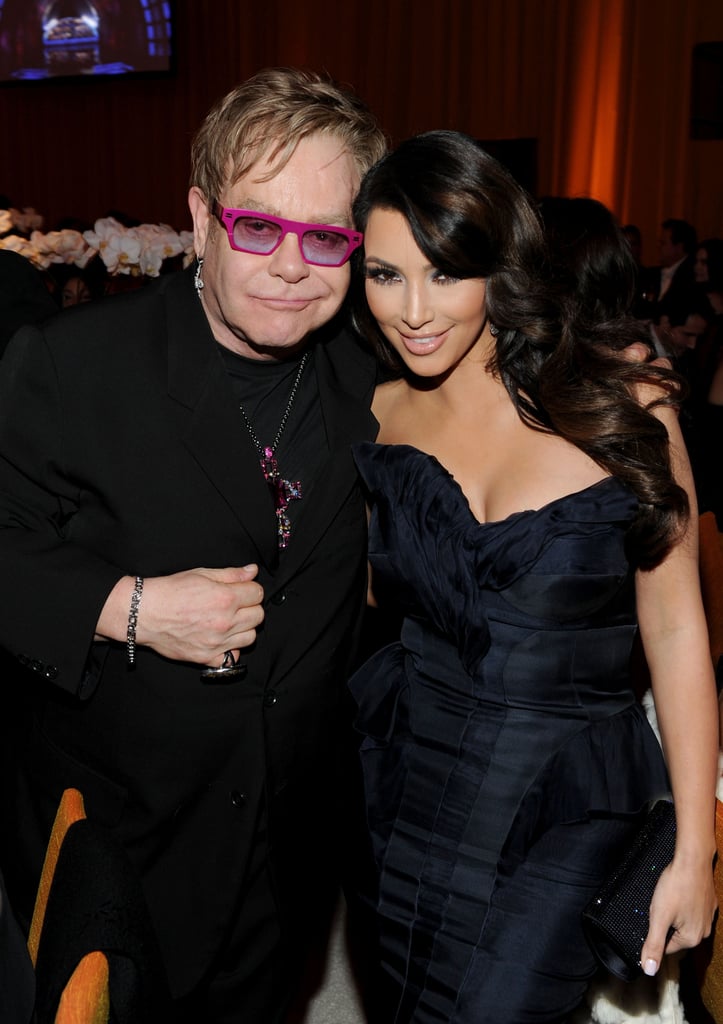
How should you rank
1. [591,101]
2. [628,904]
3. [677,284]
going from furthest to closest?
[591,101] < [677,284] < [628,904]

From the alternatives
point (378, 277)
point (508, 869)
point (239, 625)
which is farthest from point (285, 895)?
point (378, 277)

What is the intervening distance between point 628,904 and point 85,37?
12.5 metres

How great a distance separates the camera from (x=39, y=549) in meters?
1.67

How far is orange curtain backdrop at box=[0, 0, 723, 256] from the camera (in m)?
→ 9.20

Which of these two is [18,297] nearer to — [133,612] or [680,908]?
[133,612]

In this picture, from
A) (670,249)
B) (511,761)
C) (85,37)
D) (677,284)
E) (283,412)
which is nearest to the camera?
(511,761)

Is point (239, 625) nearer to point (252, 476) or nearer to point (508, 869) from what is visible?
point (252, 476)

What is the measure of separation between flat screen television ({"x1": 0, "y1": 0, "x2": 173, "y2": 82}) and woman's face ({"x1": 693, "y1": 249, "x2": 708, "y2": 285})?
6.90 metres

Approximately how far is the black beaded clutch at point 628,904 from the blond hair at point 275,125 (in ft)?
4.16

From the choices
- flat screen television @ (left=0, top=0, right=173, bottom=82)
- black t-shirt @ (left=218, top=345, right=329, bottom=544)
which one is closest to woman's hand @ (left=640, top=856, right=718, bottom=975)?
black t-shirt @ (left=218, top=345, right=329, bottom=544)

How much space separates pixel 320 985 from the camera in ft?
8.96

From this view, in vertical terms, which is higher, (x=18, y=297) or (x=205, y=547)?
(x=18, y=297)

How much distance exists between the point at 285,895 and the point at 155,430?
0.93 meters

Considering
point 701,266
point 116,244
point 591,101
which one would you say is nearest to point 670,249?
point 701,266
